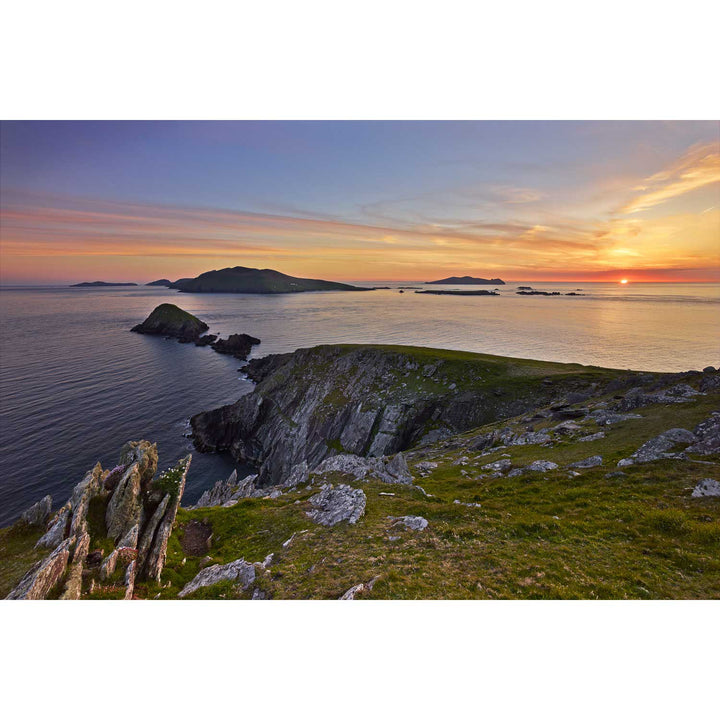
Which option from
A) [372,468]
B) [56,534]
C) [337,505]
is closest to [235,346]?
[372,468]

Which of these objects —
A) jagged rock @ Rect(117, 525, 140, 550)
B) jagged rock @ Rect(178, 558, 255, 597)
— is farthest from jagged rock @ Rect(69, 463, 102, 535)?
jagged rock @ Rect(178, 558, 255, 597)

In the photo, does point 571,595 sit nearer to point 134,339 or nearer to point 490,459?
point 490,459

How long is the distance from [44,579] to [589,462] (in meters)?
31.1

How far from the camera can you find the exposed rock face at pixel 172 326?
511ft

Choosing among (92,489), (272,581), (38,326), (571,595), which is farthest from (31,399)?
(38,326)

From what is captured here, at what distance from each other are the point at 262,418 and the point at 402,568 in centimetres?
5831

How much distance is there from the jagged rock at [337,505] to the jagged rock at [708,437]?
852 inches

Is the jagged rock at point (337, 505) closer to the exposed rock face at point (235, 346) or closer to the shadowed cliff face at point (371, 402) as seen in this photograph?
the shadowed cliff face at point (371, 402)

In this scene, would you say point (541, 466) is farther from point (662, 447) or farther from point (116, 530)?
point (116, 530)

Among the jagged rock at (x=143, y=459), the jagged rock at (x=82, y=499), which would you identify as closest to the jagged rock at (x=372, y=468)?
the jagged rock at (x=143, y=459)

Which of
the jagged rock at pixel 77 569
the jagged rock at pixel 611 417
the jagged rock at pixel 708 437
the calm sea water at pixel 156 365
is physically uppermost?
the jagged rock at pixel 708 437

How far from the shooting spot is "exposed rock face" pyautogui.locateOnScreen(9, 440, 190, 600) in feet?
43.1

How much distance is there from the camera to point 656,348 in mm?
94562

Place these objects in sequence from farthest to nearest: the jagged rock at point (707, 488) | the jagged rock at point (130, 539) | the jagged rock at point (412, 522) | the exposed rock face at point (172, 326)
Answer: the exposed rock face at point (172, 326) → the jagged rock at point (412, 522) → the jagged rock at point (130, 539) → the jagged rock at point (707, 488)
